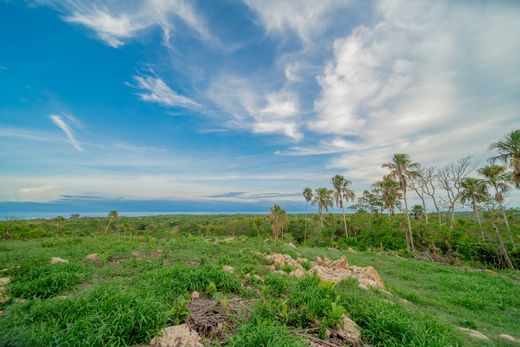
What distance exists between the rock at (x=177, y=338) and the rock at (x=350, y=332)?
6.80 feet

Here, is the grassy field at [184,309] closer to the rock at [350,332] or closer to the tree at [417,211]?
the rock at [350,332]

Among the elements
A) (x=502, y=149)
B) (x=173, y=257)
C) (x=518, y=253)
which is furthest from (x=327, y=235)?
(x=173, y=257)

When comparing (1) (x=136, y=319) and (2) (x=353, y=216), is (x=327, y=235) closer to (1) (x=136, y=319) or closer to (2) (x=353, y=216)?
(2) (x=353, y=216)

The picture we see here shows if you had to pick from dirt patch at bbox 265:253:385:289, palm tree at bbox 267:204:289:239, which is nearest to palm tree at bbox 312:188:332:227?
palm tree at bbox 267:204:289:239

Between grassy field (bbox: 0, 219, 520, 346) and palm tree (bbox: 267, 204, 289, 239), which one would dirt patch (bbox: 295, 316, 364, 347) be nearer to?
grassy field (bbox: 0, 219, 520, 346)

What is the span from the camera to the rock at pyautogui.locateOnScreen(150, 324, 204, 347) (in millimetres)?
2738

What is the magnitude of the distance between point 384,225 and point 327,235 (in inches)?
346

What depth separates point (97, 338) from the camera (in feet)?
8.35

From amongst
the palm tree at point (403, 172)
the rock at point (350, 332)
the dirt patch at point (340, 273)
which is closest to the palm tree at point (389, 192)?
the palm tree at point (403, 172)

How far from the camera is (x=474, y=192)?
72.7ft

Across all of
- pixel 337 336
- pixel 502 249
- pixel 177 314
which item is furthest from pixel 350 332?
pixel 502 249

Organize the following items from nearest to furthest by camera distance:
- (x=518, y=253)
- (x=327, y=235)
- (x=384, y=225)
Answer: (x=518, y=253)
(x=384, y=225)
(x=327, y=235)

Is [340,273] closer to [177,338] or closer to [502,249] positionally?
[177,338]

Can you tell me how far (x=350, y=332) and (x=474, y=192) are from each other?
90.7 feet
